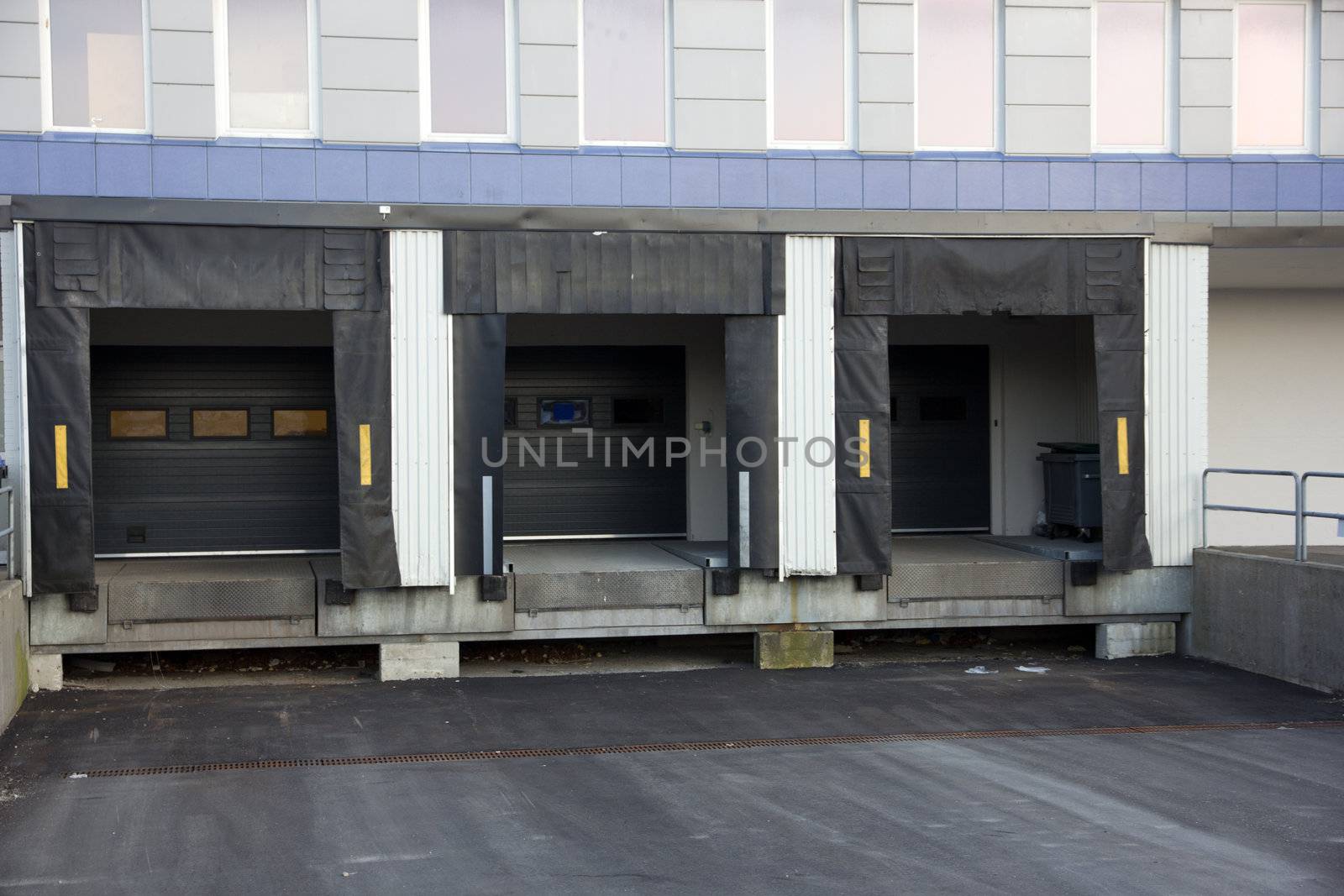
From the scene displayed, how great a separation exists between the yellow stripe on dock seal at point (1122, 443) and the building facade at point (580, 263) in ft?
0.08

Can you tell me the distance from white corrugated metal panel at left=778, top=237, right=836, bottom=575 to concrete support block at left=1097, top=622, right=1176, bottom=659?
2884mm

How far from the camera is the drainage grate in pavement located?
8.99 metres

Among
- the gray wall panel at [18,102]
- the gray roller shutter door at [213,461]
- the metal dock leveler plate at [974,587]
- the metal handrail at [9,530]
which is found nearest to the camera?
the metal handrail at [9,530]

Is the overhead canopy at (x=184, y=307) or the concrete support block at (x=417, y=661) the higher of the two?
the overhead canopy at (x=184, y=307)

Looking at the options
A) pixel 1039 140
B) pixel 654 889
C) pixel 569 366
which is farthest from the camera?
pixel 569 366

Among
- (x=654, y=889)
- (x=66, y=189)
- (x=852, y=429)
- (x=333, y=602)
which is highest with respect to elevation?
(x=66, y=189)

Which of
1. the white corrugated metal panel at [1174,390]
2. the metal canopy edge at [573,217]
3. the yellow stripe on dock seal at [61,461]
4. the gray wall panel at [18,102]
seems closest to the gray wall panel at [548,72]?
the metal canopy edge at [573,217]

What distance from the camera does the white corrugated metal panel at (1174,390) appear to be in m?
12.9

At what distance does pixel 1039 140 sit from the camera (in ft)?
44.7

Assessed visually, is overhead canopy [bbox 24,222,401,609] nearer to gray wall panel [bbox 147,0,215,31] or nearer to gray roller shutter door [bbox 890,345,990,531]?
gray wall panel [bbox 147,0,215,31]

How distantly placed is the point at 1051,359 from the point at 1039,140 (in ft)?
10.0

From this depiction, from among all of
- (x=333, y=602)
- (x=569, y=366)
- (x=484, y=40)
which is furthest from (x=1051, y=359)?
(x=333, y=602)

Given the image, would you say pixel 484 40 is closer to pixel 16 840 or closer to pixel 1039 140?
pixel 1039 140

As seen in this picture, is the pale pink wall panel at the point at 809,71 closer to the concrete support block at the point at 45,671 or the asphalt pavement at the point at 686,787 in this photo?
the asphalt pavement at the point at 686,787
